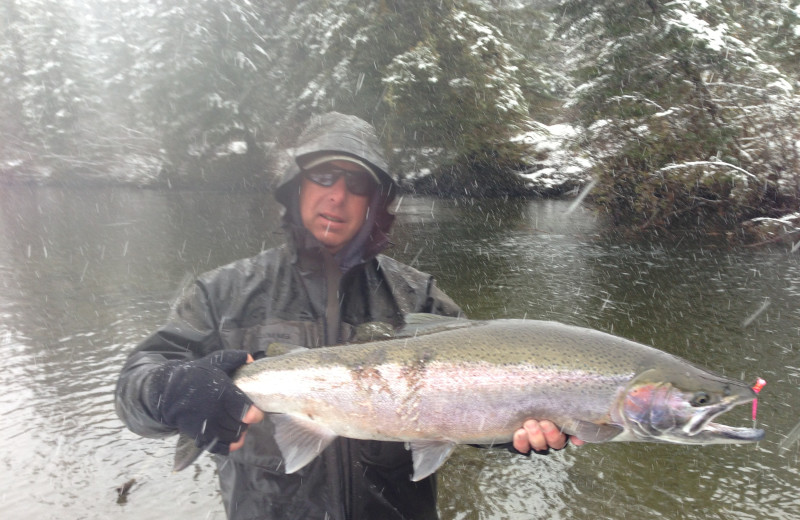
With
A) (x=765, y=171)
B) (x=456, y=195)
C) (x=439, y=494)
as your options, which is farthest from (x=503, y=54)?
(x=439, y=494)

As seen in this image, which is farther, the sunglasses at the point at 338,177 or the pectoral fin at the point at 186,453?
the sunglasses at the point at 338,177

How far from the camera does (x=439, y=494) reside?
399 cm

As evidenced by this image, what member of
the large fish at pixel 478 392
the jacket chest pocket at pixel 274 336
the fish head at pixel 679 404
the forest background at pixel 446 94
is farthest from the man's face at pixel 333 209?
the forest background at pixel 446 94

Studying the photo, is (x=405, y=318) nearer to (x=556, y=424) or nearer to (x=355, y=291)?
(x=355, y=291)

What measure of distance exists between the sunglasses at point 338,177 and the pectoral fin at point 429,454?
3.65ft

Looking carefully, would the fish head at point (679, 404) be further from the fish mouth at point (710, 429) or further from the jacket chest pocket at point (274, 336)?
the jacket chest pocket at point (274, 336)

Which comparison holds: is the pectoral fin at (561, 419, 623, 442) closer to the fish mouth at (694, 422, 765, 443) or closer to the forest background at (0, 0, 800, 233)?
the fish mouth at (694, 422, 765, 443)

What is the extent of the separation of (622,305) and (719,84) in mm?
6207

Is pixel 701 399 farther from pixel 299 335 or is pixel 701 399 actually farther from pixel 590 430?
pixel 299 335

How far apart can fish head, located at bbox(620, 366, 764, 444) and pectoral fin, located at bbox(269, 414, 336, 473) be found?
1081mm

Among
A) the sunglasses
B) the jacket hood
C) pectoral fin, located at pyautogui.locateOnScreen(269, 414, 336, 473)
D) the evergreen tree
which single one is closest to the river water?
the evergreen tree

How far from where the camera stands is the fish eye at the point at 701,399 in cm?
202

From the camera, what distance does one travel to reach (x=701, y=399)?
2023 mm

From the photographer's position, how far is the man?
2041mm
